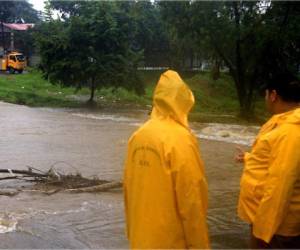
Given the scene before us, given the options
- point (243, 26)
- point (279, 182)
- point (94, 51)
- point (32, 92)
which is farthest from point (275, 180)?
point (32, 92)

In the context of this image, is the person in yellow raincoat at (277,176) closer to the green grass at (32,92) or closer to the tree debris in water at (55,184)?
the tree debris in water at (55,184)

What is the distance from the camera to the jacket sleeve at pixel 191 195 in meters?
2.94

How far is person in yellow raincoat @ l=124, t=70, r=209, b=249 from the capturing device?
2.95 meters

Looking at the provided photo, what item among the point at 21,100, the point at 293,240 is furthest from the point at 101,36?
the point at 293,240

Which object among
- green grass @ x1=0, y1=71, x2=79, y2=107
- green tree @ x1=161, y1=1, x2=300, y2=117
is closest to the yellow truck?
green grass @ x1=0, y1=71, x2=79, y2=107

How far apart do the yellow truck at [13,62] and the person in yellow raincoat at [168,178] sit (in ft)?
156

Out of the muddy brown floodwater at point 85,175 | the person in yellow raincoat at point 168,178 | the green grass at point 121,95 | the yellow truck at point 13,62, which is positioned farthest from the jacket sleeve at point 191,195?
the yellow truck at point 13,62

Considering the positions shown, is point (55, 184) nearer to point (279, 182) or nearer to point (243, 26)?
point (279, 182)

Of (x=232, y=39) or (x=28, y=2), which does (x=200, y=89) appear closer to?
(x=232, y=39)

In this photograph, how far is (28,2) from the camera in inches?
2640

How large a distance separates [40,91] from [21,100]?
21.8ft

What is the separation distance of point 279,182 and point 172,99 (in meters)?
0.81

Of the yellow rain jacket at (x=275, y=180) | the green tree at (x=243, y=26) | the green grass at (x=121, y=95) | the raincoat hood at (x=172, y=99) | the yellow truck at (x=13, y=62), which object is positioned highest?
the green tree at (x=243, y=26)

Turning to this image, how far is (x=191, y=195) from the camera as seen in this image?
2959 millimetres
